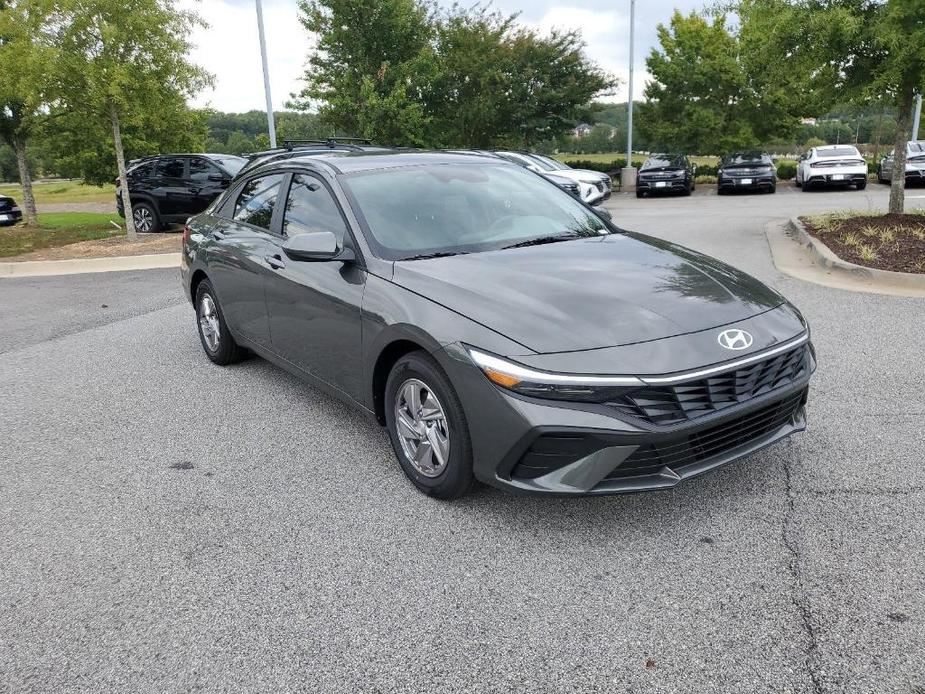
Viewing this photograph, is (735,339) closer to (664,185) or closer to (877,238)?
(877,238)

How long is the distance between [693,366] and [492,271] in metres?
1.11

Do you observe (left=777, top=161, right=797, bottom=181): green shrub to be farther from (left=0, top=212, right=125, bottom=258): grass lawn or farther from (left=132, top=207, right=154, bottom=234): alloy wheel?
(left=0, top=212, right=125, bottom=258): grass lawn

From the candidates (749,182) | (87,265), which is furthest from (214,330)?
(749,182)

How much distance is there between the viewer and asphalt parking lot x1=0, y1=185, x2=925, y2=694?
8.25 feet

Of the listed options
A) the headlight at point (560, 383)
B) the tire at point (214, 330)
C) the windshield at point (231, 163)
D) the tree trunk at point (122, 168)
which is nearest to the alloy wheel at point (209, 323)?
the tire at point (214, 330)

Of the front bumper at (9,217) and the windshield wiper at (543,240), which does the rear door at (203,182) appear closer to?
the front bumper at (9,217)

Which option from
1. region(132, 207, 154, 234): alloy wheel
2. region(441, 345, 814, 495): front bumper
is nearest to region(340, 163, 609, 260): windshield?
region(441, 345, 814, 495): front bumper

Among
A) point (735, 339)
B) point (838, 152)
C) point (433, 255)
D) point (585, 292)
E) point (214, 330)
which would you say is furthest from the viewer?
point (838, 152)

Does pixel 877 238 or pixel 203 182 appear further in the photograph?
pixel 203 182

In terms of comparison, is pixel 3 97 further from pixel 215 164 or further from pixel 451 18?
pixel 451 18

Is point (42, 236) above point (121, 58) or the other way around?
the other way around

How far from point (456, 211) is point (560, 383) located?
5.55ft

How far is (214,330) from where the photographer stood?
6031 mm

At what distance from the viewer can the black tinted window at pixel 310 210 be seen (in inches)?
168
